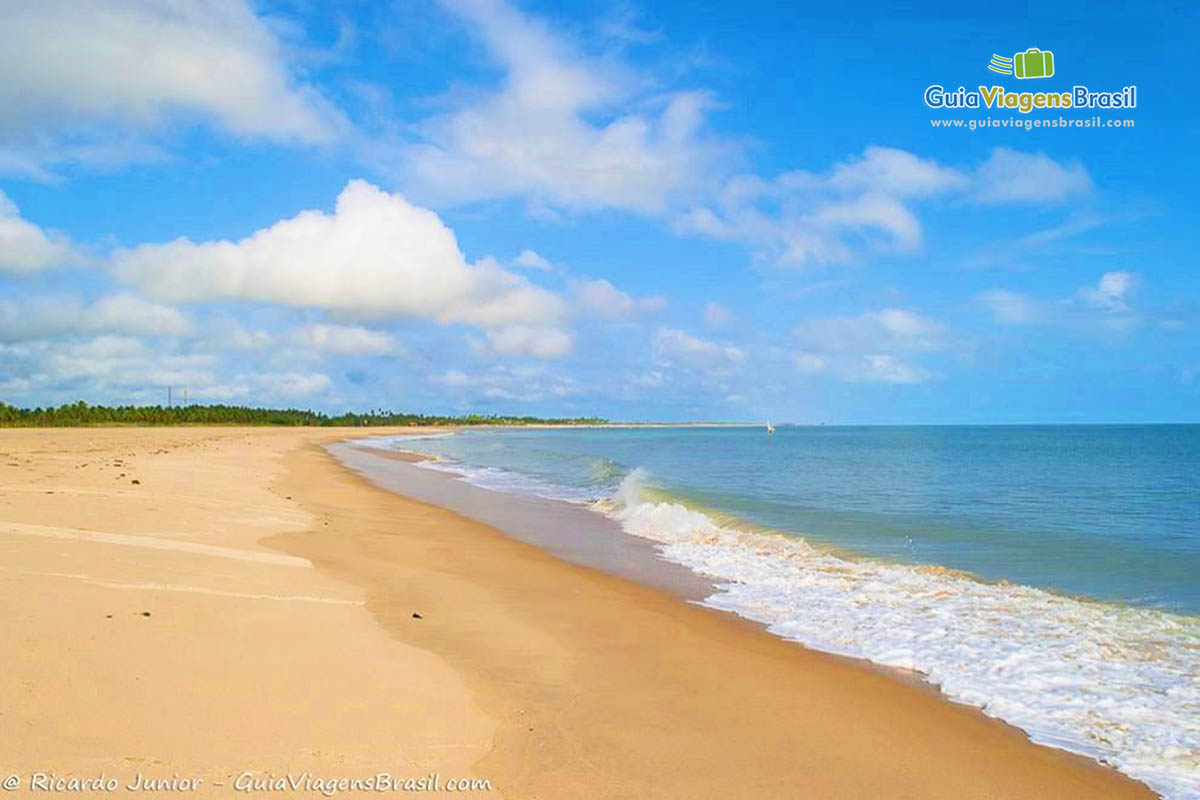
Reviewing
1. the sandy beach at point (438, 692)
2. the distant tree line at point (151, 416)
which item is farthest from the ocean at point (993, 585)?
the distant tree line at point (151, 416)

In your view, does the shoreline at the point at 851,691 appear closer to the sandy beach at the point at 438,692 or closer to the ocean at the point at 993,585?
the sandy beach at the point at 438,692

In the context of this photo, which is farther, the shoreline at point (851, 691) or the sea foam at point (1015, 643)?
the sea foam at point (1015, 643)

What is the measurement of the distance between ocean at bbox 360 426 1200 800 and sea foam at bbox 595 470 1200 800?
0.09 ft

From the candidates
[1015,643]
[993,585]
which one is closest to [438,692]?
[1015,643]

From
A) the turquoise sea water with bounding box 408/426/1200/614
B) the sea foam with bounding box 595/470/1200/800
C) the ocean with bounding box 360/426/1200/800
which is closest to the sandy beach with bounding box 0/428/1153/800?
the sea foam with bounding box 595/470/1200/800

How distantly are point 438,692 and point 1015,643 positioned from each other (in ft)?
23.8

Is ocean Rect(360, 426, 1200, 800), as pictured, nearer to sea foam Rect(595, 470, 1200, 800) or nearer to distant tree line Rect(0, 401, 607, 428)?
sea foam Rect(595, 470, 1200, 800)

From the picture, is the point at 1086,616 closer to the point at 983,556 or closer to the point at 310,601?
the point at 983,556

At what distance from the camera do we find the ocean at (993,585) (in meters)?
7.31

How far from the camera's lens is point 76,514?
13984 millimetres

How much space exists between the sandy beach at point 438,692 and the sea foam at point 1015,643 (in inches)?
20.3

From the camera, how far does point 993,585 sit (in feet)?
43.5

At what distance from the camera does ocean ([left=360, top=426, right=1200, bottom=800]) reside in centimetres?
731

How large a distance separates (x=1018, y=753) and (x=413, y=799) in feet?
16.4
